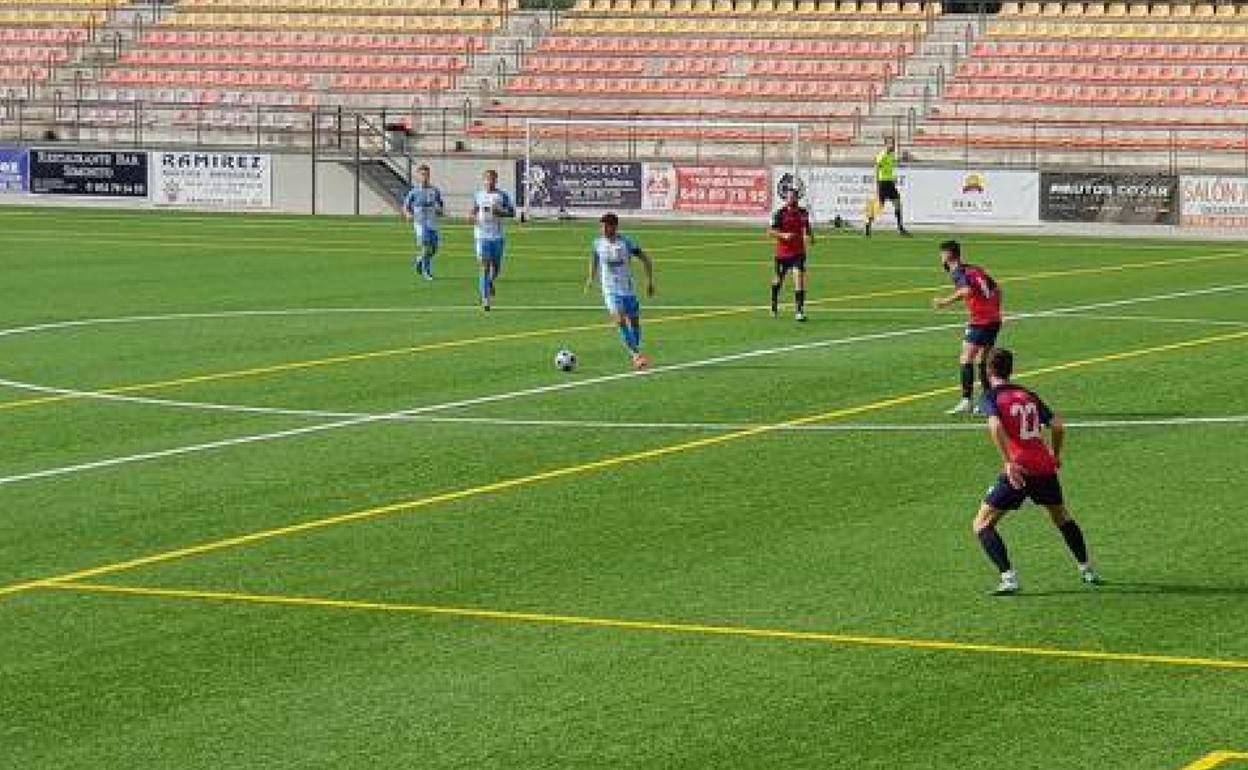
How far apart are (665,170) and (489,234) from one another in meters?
26.9

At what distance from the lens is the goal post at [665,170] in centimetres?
6750

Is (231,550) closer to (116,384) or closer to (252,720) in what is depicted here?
(252,720)

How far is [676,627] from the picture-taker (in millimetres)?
16719

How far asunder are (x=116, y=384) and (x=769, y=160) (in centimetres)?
4049

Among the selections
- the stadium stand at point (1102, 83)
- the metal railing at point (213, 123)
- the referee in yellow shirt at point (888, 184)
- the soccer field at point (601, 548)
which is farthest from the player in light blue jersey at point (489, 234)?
the metal railing at point (213, 123)

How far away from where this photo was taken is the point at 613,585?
18203mm

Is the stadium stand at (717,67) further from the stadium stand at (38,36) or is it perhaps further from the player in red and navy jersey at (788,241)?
the player in red and navy jersey at (788,241)

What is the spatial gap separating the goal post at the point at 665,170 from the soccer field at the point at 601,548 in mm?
27705

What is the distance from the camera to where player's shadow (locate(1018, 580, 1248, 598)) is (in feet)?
58.3

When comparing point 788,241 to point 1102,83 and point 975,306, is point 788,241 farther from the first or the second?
point 1102,83

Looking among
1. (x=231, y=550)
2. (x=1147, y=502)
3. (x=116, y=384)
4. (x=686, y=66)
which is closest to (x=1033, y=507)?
(x=1147, y=502)

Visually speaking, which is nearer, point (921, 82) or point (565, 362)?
point (565, 362)

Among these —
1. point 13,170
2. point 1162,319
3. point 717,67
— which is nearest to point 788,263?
point 1162,319

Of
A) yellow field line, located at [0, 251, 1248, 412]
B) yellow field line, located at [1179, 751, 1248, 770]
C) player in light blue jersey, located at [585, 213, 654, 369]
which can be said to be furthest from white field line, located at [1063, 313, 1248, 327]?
yellow field line, located at [1179, 751, 1248, 770]
